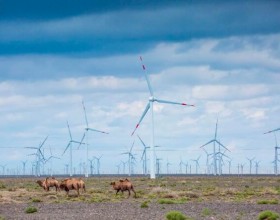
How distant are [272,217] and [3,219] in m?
15.6

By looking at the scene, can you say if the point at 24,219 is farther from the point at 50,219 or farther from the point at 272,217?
the point at 272,217

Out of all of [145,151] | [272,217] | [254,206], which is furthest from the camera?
[145,151]

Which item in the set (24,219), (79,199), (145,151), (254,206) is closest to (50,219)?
(24,219)

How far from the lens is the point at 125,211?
161 ft

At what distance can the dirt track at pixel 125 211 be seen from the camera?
145 feet

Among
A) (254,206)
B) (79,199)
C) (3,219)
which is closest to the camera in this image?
(3,219)

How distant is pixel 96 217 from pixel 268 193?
116 ft

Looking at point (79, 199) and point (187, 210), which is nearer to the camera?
point (187, 210)

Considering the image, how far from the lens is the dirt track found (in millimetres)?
44281

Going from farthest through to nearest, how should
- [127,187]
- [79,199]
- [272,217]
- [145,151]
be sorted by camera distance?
[145,151]
[127,187]
[79,199]
[272,217]

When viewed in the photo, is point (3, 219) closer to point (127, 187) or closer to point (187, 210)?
point (187, 210)

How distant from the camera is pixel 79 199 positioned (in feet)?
212

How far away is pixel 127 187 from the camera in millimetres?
69938

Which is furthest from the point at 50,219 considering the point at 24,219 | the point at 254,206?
the point at 254,206
